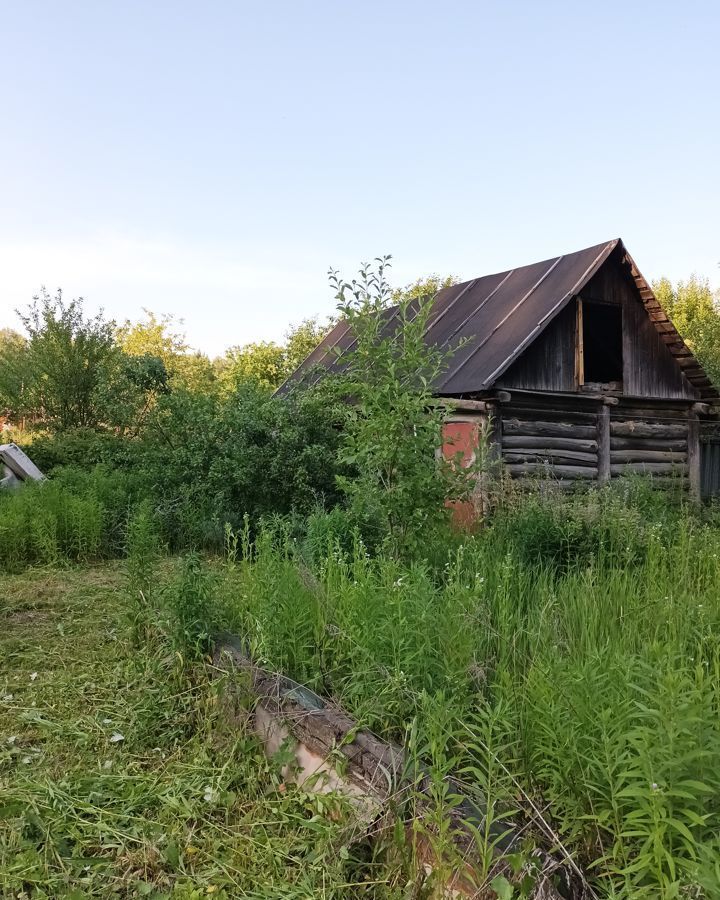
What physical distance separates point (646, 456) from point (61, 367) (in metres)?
13.4

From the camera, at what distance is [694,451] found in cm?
1355

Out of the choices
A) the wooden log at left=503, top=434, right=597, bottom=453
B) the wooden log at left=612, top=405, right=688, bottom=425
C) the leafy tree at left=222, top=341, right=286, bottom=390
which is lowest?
the wooden log at left=503, top=434, right=597, bottom=453

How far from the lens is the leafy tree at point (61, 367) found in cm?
1673

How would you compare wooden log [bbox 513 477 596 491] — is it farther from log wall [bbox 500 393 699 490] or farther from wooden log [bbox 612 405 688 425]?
wooden log [bbox 612 405 688 425]

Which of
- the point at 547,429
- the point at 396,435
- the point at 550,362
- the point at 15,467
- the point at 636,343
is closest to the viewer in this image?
the point at 396,435

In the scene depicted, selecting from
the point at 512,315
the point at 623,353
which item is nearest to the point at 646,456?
the point at 623,353

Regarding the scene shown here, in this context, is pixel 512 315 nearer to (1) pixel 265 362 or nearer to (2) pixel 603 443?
(2) pixel 603 443

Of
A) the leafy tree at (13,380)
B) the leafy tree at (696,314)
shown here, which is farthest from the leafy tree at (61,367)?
the leafy tree at (696,314)

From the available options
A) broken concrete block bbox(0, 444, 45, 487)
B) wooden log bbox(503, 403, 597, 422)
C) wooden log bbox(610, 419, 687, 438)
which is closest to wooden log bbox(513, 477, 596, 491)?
wooden log bbox(503, 403, 597, 422)

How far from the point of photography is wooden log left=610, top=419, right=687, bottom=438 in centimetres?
1238

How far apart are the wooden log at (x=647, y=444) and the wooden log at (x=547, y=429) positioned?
1.96ft

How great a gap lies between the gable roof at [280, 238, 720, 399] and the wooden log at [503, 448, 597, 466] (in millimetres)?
1434

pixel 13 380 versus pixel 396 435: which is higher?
pixel 13 380

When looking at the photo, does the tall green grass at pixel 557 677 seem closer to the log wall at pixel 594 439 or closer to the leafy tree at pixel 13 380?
the log wall at pixel 594 439
